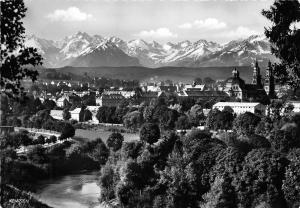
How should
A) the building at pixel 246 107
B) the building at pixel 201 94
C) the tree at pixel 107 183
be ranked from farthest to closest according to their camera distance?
the building at pixel 201 94 < the building at pixel 246 107 < the tree at pixel 107 183

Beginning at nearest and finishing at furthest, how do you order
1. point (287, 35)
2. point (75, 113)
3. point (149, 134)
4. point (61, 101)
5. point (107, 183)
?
point (287, 35)
point (107, 183)
point (149, 134)
point (75, 113)
point (61, 101)

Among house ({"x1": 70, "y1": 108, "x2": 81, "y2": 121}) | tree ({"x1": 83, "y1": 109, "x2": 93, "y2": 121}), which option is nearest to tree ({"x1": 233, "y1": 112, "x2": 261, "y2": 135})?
tree ({"x1": 83, "y1": 109, "x2": 93, "y2": 121})

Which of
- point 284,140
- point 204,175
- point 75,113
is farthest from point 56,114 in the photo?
point 204,175

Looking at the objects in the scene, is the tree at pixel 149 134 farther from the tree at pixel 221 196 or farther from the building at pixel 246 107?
the building at pixel 246 107

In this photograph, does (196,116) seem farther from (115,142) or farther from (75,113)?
(75,113)

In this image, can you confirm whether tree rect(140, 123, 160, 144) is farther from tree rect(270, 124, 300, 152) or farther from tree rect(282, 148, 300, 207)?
tree rect(282, 148, 300, 207)

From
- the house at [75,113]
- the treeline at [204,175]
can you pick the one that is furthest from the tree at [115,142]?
the house at [75,113]

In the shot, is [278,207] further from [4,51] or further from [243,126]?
[243,126]
